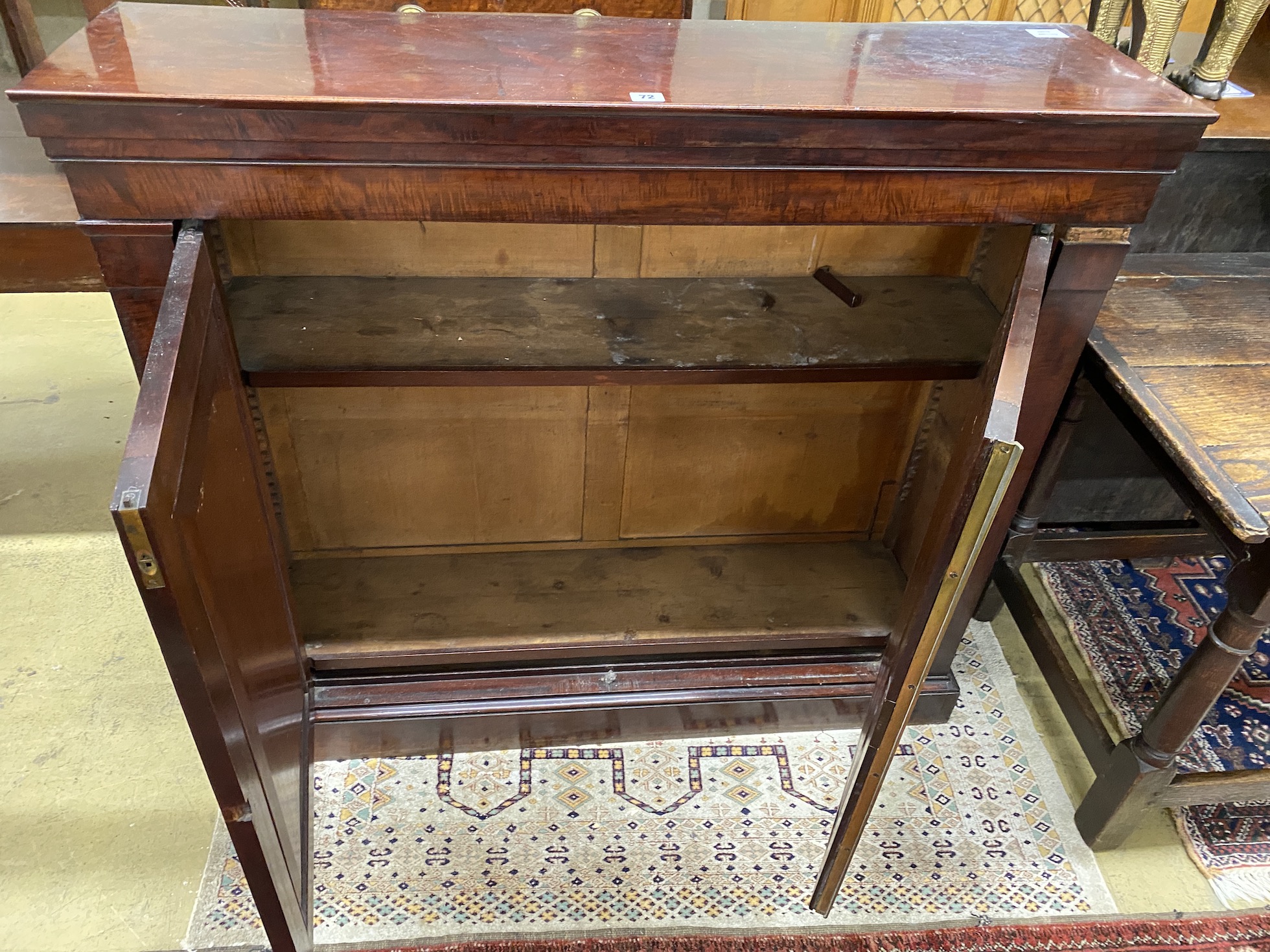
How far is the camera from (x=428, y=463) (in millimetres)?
1615

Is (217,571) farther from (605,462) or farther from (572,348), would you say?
(605,462)

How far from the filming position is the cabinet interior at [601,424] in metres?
1.30

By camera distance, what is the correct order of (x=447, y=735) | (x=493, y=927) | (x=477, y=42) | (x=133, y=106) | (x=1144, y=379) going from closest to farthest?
(x=133, y=106) → (x=477, y=42) → (x=1144, y=379) → (x=493, y=927) → (x=447, y=735)

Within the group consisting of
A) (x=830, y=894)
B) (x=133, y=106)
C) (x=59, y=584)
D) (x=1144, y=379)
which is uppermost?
(x=133, y=106)

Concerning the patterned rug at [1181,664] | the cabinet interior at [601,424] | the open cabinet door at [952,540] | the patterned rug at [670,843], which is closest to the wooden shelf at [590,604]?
the cabinet interior at [601,424]

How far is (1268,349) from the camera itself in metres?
1.41

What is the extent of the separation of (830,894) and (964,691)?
24.0 inches

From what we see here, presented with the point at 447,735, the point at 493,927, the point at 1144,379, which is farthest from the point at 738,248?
the point at 493,927

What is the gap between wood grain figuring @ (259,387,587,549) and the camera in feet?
5.02

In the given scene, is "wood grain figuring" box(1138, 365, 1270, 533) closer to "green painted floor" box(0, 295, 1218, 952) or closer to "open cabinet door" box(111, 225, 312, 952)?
"green painted floor" box(0, 295, 1218, 952)

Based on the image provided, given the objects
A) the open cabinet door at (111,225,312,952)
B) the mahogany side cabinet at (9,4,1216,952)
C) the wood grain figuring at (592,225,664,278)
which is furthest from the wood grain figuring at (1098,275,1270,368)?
the open cabinet door at (111,225,312,952)

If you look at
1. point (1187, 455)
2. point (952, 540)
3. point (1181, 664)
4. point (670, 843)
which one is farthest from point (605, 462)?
point (1181, 664)

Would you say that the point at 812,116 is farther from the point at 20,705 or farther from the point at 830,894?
the point at 20,705

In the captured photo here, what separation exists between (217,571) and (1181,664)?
5.81 ft
